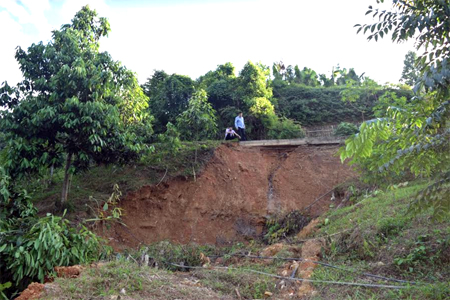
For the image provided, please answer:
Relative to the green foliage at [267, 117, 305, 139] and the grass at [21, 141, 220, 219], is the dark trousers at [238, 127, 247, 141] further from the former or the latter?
the grass at [21, 141, 220, 219]

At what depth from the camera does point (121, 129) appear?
10141mm

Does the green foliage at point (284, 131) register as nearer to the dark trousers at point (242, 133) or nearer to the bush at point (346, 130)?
the dark trousers at point (242, 133)

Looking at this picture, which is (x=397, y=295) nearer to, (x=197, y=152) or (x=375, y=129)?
(x=375, y=129)

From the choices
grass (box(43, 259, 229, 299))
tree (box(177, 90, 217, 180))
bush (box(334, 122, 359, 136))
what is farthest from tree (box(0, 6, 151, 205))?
bush (box(334, 122, 359, 136))

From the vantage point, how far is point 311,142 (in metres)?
14.9

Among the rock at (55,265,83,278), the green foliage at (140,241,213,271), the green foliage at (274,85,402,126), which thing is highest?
the green foliage at (274,85,402,126)

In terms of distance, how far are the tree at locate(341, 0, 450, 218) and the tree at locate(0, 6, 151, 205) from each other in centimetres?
656

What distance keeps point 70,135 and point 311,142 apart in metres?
8.67

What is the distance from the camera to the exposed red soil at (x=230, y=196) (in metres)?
11.9

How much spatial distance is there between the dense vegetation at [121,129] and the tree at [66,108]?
2 centimetres

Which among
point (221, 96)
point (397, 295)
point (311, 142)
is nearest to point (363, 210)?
point (397, 295)

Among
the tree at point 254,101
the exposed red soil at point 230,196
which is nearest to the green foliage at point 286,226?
the exposed red soil at point 230,196

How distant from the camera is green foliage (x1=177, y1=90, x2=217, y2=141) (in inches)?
537

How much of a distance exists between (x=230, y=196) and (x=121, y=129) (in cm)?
464
